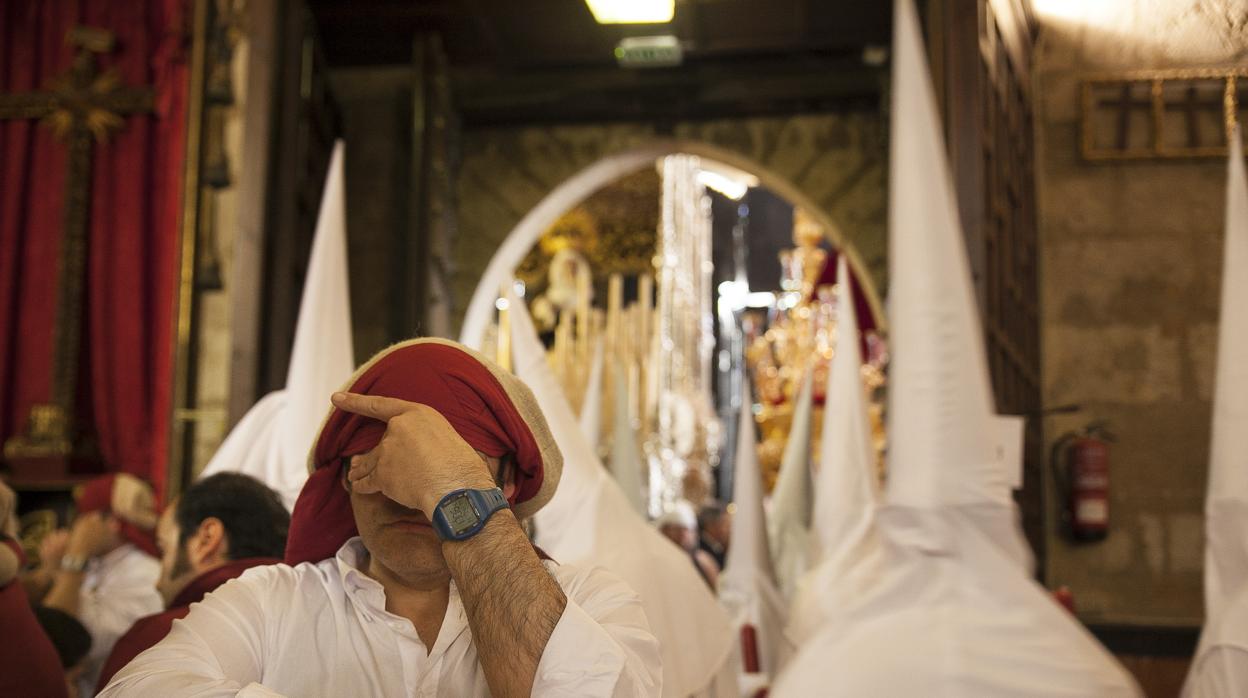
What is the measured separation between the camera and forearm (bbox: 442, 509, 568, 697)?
1184mm

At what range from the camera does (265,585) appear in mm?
1350

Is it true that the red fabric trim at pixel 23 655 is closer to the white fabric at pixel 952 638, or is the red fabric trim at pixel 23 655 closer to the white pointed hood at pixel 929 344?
the white fabric at pixel 952 638

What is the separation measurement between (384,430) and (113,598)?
2.36m

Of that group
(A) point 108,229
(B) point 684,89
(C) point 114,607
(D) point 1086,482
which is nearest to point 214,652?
(C) point 114,607

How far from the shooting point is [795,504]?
17.7 feet

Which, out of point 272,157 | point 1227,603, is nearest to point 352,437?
point 1227,603

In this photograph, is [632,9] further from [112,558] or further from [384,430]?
[384,430]

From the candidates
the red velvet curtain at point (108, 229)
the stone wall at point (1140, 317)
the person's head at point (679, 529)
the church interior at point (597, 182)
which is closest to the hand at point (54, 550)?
the church interior at point (597, 182)

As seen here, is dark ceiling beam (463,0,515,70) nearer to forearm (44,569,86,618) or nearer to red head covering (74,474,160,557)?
red head covering (74,474,160,557)

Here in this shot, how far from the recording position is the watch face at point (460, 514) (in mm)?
1216

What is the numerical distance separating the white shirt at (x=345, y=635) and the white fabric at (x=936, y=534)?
596mm

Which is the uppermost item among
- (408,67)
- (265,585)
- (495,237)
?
(408,67)

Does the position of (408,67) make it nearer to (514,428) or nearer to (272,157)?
(272,157)

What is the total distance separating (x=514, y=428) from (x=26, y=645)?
104 cm
